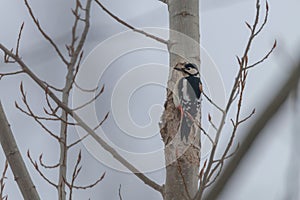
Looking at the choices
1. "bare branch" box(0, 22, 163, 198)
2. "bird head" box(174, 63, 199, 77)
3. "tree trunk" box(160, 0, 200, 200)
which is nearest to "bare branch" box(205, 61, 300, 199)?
"bare branch" box(0, 22, 163, 198)

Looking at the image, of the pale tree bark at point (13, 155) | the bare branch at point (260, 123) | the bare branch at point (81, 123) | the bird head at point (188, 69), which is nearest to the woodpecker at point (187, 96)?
the bird head at point (188, 69)

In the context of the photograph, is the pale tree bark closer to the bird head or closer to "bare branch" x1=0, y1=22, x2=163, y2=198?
"bare branch" x1=0, y1=22, x2=163, y2=198

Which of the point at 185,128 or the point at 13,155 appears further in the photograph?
the point at 185,128

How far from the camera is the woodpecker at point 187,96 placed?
211cm

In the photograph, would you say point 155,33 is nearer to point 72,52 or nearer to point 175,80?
point 175,80

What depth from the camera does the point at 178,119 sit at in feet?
7.16

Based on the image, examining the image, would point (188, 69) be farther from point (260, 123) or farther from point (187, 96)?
point (260, 123)

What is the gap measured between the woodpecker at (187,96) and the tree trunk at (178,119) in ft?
0.08

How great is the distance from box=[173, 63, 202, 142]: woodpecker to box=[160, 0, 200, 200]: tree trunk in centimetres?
3

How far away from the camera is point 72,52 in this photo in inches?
74.0

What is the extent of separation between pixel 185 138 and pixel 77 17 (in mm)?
617

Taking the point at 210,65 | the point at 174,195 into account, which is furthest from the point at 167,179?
the point at 210,65

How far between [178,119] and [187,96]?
99 millimetres

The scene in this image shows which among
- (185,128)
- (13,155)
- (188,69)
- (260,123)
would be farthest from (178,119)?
(260,123)
